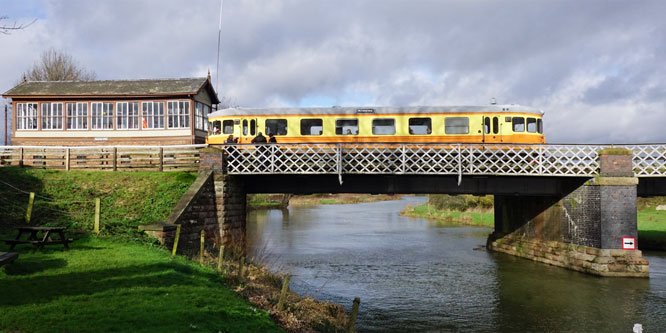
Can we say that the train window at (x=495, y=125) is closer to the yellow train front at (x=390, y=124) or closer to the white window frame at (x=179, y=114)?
the yellow train front at (x=390, y=124)

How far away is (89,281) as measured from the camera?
1128 centimetres

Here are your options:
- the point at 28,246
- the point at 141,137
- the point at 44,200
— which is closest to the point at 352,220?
the point at 141,137

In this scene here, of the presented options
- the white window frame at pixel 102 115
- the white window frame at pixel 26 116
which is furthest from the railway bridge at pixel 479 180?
the white window frame at pixel 26 116

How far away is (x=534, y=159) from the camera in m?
21.8

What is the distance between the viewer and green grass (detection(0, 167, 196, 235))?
17422 millimetres

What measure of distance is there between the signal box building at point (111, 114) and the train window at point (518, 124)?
18.0 meters

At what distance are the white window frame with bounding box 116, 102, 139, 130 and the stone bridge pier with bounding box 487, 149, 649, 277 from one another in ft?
77.1

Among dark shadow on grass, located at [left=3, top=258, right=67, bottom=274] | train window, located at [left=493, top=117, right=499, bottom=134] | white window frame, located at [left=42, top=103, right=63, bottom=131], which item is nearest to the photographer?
dark shadow on grass, located at [left=3, top=258, right=67, bottom=274]

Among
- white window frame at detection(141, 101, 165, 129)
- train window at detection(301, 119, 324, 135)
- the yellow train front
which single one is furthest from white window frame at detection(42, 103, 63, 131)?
train window at detection(301, 119, 324, 135)

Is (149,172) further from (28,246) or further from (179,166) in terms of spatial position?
(28,246)

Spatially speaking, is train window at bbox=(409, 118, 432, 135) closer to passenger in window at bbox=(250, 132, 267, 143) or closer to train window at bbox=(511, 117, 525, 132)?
Answer: train window at bbox=(511, 117, 525, 132)

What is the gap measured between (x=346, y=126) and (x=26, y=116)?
20.9 m

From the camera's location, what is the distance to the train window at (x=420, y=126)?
24641 millimetres

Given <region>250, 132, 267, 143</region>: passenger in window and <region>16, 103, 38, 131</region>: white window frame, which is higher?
<region>16, 103, 38, 131</region>: white window frame
